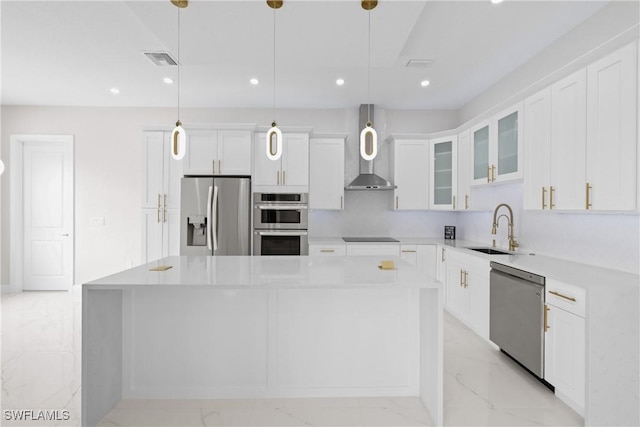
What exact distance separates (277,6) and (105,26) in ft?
5.44

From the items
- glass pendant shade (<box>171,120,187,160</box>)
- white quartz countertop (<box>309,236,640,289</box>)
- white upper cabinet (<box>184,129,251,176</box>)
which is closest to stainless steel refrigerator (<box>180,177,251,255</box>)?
white upper cabinet (<box>184,129,251,176</box>)

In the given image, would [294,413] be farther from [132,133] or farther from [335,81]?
[132,133]

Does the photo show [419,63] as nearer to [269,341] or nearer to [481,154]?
[481,154]

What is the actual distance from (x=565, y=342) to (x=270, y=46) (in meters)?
3.16

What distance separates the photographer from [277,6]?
7.80 ft

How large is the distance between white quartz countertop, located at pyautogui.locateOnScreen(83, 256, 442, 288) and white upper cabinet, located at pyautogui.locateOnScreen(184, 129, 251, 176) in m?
1.90

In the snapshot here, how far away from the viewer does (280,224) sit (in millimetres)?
4473

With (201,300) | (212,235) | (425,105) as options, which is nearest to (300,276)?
(201,300)

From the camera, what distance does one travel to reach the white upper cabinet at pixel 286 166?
4.51 m

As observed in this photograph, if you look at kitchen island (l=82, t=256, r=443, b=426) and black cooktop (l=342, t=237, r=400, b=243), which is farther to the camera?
black cooktop (l=342, t=237, r=400, b=243)

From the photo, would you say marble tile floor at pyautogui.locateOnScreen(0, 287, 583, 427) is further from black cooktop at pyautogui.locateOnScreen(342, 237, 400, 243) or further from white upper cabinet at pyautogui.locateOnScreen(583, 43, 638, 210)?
black cooktop at pyautogui.locateOnScreen(342, 237, 400, 243)

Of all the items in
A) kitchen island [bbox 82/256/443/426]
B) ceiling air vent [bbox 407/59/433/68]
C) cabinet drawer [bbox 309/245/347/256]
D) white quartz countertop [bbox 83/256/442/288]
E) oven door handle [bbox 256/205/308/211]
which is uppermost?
ceiling air vent [bbox 407/59/433/68]

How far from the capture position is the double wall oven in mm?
4414

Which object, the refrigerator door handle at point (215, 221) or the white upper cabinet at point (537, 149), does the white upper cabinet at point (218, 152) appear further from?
the white upper cabinet at point (537, 149)
